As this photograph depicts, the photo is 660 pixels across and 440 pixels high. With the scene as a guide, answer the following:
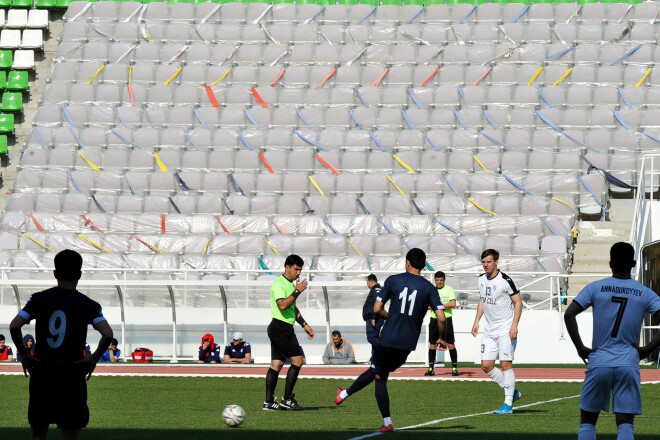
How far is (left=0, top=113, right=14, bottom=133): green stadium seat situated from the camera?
38.3m

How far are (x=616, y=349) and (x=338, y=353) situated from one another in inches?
694

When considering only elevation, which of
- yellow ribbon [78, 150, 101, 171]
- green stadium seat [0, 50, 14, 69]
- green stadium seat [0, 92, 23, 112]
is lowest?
yellow ribbon [78, 150, 101, 171]

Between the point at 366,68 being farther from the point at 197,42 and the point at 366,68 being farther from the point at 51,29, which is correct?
the point at 51,29

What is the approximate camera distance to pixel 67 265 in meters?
7.48

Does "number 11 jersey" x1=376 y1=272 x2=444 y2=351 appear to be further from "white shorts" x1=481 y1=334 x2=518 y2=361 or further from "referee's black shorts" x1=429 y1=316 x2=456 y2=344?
"referee's black shorts" x1=429 y1=316 x2=456 y2=344

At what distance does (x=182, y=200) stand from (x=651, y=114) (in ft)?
45.3

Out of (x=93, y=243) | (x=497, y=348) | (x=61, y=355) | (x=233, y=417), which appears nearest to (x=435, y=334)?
(x=497, y=348)

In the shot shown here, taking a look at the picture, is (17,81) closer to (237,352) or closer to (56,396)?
(237,352)

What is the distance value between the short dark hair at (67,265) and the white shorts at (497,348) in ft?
25.7

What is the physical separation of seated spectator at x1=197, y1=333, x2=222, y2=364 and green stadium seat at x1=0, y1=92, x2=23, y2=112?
16.6 meters

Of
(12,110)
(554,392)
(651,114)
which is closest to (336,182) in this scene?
(651,114)

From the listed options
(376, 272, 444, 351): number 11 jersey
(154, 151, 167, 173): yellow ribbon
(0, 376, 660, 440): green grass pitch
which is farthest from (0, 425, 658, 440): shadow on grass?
(154, 151, 167, 173): yellow ribbon

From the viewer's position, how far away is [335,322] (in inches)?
1041

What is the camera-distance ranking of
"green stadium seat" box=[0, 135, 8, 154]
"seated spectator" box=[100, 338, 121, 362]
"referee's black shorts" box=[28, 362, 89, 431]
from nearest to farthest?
"referee's black shorts" box=[28, 362, 89, 431], "seated spectator" box=[100, 338, 121, 362], "green stadium seat" box=[0, 135, 8, 154]
